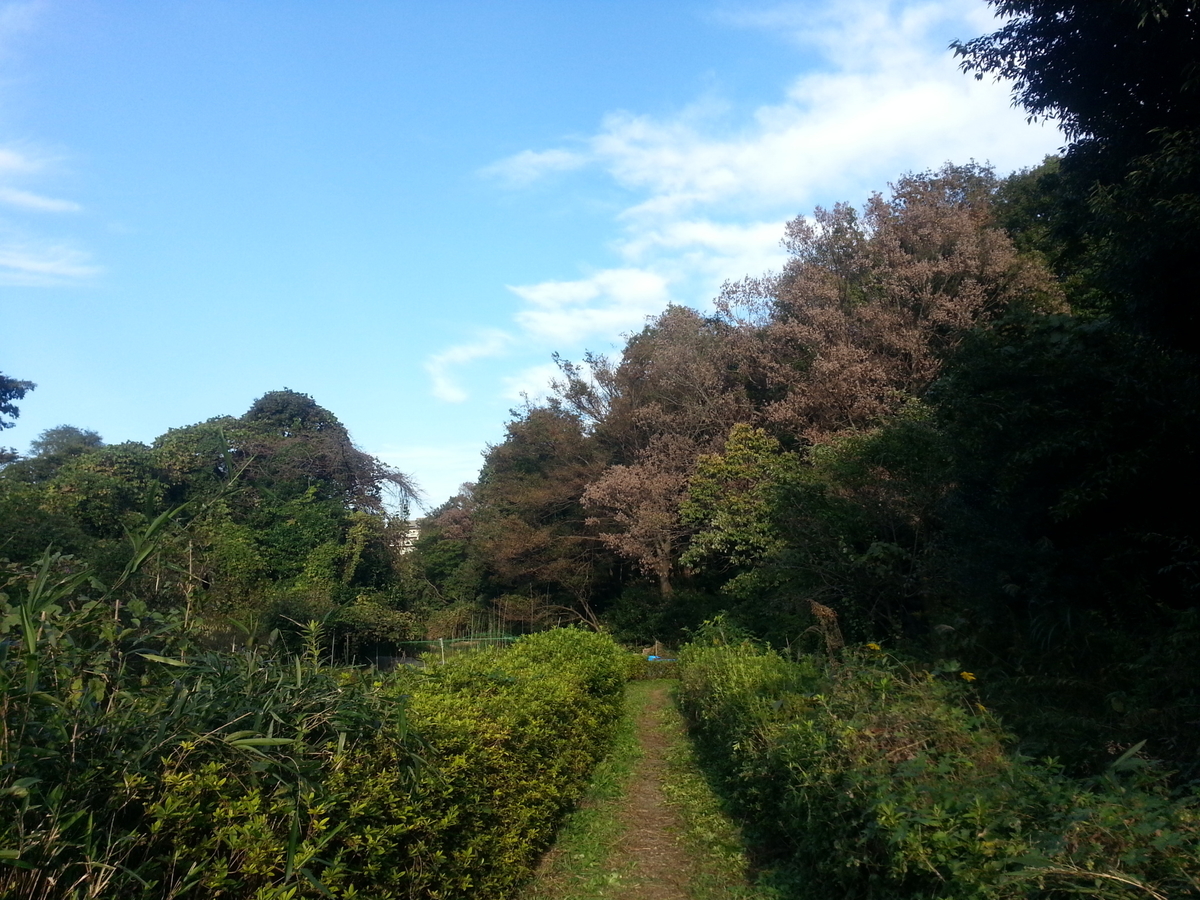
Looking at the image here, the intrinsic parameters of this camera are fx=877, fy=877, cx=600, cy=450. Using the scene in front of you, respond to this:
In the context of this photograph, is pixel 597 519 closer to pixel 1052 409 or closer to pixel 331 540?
pixel 331 540

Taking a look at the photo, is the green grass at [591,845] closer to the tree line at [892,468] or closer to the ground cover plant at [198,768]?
the ground cover plant at [198,768]

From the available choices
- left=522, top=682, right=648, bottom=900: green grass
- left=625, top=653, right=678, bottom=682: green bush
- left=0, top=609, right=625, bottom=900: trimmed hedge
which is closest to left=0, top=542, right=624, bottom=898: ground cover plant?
left=0, top=609, right=625, bottom=900: trimmed hedge

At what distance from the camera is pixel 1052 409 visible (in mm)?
7395

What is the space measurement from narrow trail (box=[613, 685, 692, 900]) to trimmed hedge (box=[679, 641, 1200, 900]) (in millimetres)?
655

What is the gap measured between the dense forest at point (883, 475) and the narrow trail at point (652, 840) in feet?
8.25

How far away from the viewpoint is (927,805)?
373 centimetres

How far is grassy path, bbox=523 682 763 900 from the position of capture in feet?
19.3

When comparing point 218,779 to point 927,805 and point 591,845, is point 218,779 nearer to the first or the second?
point 927,805

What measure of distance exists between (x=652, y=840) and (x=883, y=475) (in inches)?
268

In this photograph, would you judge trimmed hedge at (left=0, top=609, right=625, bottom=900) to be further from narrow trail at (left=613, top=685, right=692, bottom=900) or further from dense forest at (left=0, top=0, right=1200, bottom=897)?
narrow trail at (left=613, top=685, right=692, bottom=900)

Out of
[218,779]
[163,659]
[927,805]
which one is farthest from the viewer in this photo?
[927,805]

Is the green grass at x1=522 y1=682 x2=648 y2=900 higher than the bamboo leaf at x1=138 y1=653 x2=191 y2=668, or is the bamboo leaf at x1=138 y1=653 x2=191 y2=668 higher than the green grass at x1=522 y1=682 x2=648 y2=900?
the bamboo leaf at x1=138 y1=653 x2=191 y2=668

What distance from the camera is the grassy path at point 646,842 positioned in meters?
5.89

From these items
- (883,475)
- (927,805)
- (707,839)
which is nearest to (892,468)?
(883,475)
